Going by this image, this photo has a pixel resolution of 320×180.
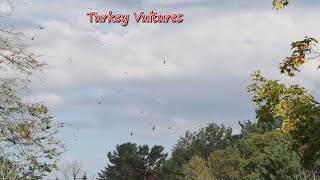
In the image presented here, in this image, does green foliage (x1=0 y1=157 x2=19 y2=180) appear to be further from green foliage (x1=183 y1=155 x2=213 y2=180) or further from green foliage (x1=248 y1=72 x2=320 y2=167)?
green foliage (x1=183 y1=155 x2=213 y2=180)

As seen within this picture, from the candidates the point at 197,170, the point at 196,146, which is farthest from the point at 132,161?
the point at 197,170

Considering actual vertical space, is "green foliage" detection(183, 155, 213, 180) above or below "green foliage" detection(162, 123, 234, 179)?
below

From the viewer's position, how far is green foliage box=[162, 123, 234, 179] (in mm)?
114312

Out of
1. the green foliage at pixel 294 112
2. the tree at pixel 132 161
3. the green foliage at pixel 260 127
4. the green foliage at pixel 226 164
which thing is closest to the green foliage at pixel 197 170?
the green foliage at pixel 226 164

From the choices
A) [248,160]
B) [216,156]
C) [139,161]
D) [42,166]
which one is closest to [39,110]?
[42,166]

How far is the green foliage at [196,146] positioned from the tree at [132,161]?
27.2ft

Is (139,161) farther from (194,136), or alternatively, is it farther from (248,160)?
(248,160)

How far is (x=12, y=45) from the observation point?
20062 millimetres

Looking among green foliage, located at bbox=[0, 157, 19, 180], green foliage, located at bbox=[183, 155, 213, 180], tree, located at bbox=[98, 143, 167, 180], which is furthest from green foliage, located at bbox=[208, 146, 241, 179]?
green foliage, located at bbox=[0, 157, 19, 180]

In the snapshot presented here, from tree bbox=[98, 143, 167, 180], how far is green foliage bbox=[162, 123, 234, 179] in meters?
8.29

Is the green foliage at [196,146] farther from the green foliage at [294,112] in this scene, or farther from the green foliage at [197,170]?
the green foliage at [294,112]

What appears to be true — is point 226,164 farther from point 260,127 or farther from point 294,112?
point 294,112

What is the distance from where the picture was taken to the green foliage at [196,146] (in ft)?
375

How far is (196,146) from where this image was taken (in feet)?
383
